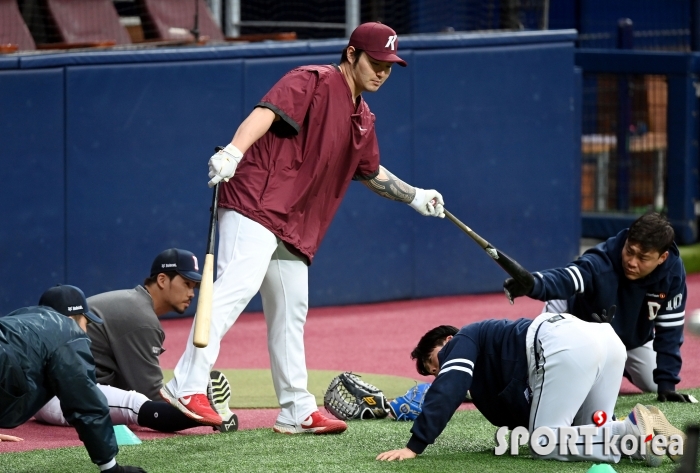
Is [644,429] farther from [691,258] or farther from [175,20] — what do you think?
[691,258]

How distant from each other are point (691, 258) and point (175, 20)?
5.19 metres

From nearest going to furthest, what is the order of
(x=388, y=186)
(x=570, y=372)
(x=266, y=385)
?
(x=570, y=372) → (x=388, y=186) → (x=266, y=385)

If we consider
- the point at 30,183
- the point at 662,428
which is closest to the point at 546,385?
the point at 662,428

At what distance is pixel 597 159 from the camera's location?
1216 cm

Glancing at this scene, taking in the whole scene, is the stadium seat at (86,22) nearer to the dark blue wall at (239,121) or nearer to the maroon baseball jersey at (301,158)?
the dark blue wall at (239,121)

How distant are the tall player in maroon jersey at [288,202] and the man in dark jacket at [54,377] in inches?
31.7

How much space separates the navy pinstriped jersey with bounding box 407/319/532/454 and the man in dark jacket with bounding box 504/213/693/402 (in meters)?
0.28

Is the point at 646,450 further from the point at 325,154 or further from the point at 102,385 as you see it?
the point at 102,385

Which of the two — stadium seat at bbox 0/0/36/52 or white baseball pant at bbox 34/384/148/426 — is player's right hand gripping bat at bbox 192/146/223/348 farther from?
stadium seat at bbox 0/0/36/52

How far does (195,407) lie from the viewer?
4.37 meters

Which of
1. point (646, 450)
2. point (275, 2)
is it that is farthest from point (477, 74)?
point (646, 450)

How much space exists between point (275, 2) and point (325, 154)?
6.22 metres

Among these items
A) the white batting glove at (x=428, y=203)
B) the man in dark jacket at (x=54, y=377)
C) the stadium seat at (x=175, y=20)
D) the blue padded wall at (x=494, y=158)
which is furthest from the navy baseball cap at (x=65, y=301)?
the stadium seat at (x=175, y=20)

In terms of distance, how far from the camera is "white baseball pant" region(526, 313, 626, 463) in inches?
154
